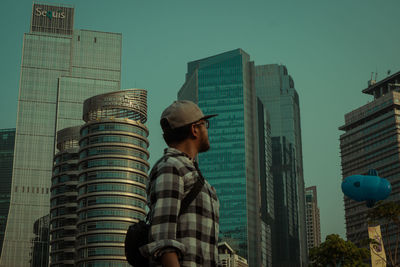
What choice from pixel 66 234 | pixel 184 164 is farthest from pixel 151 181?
pixel 66 234

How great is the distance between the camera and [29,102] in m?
164

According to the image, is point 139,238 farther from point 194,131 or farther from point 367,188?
point 367,188

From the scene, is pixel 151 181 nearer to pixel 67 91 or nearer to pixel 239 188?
pixel 239 188

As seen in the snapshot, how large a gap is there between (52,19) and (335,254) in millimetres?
145155

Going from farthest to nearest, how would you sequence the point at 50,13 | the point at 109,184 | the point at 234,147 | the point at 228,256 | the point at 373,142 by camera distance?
1. the point at 50,13
2. the point at 234,147
3. the point at 373,142
4. the point at 228,256
5. the point at 109,184

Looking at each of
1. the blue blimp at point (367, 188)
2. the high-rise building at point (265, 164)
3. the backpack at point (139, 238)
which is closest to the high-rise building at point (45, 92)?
the high-rise building at point (265, 164)

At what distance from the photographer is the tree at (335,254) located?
142ft

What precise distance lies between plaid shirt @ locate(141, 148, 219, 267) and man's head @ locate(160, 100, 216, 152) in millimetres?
273

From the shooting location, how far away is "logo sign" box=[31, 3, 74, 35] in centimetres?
16979

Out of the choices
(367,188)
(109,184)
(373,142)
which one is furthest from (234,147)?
(367,188)

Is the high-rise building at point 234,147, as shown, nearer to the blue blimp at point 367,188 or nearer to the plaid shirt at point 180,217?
the blue blimp at point 367,188

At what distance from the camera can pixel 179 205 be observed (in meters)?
4.48

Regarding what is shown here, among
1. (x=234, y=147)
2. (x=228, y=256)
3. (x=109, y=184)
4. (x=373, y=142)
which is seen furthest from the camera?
(x=234, y=147)

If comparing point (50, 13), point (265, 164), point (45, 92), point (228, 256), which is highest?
point (50, 13)
